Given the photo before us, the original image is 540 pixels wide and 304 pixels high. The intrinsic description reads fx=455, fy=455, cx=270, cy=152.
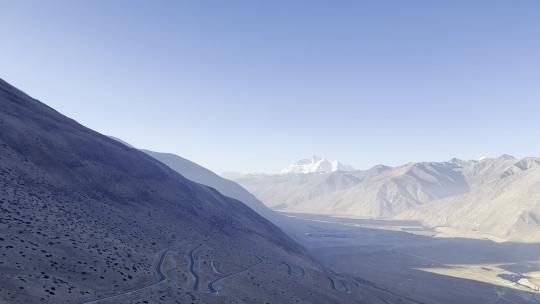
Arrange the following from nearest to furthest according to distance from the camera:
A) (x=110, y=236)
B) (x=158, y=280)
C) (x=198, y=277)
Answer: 1. (x=158, y=280)
2. (x=198, y=277)
3. (x=110, y=236)

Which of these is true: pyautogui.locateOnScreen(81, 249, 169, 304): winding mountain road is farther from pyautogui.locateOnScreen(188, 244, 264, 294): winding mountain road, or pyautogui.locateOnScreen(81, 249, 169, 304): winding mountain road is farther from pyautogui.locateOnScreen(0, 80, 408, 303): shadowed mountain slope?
pyautogui.locateOnScreen(188, 244, 264, 294): winding mountain road

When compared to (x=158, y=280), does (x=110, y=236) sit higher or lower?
higher

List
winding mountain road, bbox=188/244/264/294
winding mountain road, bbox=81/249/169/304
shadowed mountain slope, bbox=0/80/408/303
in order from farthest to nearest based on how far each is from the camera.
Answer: winding mountain road, bbox=188/244/264/294, shadowed mountain slope, bbox=0/80/408/303, winding mountain road, bbox=81/249/169/304

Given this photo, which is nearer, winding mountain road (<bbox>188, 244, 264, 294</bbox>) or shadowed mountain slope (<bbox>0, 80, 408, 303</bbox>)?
shadowed mountain slope (<bbox>0, 80, 408, 303</bbox>)

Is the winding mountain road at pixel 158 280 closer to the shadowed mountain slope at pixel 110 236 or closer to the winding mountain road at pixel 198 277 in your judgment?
the shadowed mountain slope at pixel 110 236

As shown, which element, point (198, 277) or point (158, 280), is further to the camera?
point (198, 277)

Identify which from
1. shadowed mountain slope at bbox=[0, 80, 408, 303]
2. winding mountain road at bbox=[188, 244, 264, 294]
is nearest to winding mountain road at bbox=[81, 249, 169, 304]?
shadowed mountain slope at bbox=[0, 80, 408, 303]

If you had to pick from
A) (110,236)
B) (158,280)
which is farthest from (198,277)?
(110,236)

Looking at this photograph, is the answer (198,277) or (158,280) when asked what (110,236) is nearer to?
(158,280)

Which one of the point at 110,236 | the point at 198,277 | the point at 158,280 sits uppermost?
the point at 110,236

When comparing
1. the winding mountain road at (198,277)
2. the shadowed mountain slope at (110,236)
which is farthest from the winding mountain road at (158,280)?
the winding mountain road at (198,277)

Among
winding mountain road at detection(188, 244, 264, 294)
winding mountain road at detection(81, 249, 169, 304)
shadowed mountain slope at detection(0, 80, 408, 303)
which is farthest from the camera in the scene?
winding mountain road at detection(188, 244, 264, 294)
